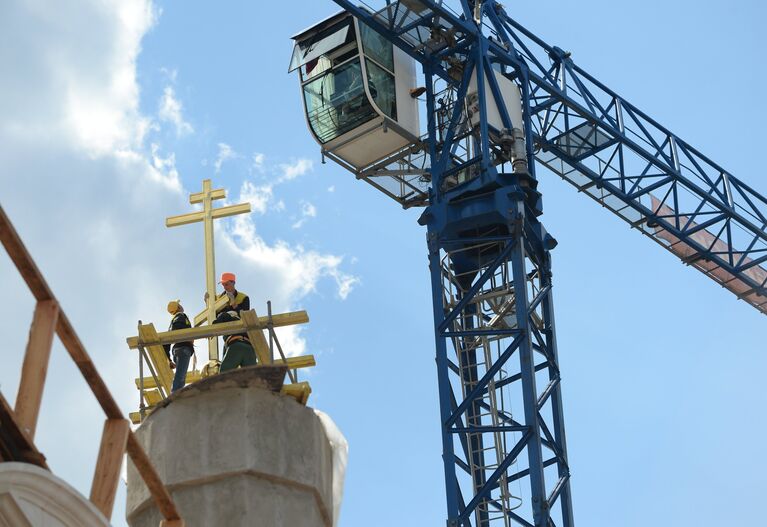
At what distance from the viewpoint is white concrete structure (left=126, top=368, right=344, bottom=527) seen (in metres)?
11.6

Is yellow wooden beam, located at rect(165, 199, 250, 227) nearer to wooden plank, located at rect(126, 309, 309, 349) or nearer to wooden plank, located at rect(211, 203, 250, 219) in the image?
wooden plank, located at rect(211, 203, 250, 219)

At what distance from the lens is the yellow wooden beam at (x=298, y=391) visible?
12.3 metres

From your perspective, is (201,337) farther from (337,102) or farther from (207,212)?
(337,102)

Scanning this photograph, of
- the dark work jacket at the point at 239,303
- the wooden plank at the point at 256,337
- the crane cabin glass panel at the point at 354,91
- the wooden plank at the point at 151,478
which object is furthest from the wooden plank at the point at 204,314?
the crane cabin glass panel at the point at 354,91

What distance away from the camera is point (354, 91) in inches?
1202

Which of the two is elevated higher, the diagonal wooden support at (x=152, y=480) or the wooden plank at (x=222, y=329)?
the wooden plank at (x=222, y=329)

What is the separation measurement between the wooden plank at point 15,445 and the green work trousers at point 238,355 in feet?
20.8

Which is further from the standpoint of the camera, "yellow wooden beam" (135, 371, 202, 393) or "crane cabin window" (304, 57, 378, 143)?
"crane cabin window" (304, 57, 378, 143)

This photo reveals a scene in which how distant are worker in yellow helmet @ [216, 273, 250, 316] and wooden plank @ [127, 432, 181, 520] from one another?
6.40m

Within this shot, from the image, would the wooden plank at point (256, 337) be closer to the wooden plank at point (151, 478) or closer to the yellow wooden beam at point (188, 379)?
the yellow wooden beam at point (188, 379)

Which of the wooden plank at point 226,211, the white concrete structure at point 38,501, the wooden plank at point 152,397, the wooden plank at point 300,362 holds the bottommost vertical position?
the white concrete structure at point 38,501

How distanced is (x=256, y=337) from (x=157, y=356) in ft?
5.05

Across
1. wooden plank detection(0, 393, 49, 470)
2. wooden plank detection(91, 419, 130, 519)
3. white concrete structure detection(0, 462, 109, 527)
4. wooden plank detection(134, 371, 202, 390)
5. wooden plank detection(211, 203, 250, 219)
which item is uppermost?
wooden plank detection(211, 203, 250, 219)

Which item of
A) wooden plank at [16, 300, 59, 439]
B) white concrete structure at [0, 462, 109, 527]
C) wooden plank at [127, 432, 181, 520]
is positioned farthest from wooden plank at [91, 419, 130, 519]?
white concrete structure at [0, 462, 109, 527]
